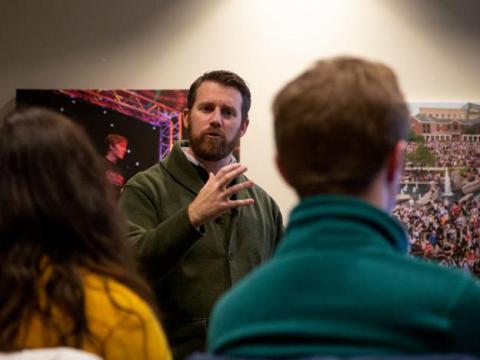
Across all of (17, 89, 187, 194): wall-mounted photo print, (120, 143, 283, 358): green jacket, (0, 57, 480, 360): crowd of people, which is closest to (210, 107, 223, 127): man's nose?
(120, 143, 283, 358): green jacket

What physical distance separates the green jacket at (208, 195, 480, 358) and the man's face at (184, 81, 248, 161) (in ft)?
4.05

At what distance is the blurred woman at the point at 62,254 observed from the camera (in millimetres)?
958

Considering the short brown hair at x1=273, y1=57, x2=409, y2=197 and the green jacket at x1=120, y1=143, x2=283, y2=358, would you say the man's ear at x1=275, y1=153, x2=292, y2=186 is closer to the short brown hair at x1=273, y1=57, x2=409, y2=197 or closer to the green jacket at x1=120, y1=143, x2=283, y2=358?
the short brown hair at x1=273, y1=57, x2=409, y2=197

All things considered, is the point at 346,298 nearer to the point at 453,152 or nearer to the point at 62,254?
the point at 62,254

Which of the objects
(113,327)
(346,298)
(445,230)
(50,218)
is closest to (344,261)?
(346,298)

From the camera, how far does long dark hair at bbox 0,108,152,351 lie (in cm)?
98

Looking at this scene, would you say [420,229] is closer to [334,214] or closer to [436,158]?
[436,158]

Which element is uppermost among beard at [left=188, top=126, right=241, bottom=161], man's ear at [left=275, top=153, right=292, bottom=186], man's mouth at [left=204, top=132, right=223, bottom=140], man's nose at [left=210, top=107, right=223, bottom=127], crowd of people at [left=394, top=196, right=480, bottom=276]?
man's nose at [left=210, top=107, right=223, bottom=127]

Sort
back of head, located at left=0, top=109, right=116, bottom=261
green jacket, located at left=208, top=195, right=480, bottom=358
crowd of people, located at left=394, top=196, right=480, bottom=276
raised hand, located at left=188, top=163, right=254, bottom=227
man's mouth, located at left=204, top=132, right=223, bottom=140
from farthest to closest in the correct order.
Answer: crowd of people, located at left=394, top=196, right=480, bottom=276 → man's mouth, located at left=204, top=132, right=223, bottom=140 → raised hand, located at left=188, top=163, right=254, bottom=227 → back of head, located at left=0, top=109, right=116, bottom=261 → green jacket, located at left=208, top=195, right=480, bottom=358

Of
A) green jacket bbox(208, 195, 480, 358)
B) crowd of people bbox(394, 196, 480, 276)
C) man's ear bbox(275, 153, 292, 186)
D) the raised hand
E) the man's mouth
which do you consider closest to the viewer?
green jacket bbox(208, 195, 480, 358)

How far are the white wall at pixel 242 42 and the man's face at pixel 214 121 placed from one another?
0.64 m

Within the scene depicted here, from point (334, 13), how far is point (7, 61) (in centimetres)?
133

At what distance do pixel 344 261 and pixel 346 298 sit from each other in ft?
0.14

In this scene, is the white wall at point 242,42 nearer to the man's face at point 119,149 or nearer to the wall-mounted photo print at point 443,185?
the wall-mounted photo print at point 443,185
